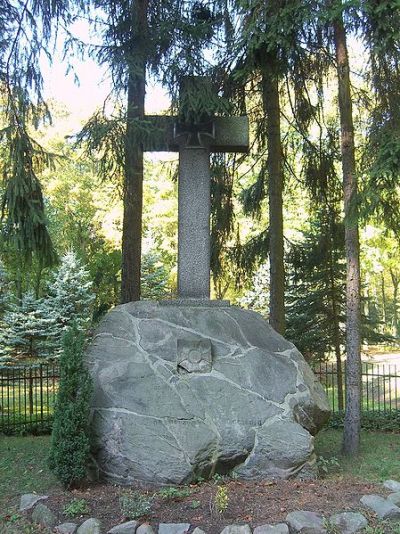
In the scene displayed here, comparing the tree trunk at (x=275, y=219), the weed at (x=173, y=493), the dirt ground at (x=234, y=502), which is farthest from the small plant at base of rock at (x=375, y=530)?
the tree trunk at (x=275, y=219)

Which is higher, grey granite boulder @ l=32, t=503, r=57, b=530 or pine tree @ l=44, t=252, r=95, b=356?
pine tree @ l=44, t=252, r=95, b=356

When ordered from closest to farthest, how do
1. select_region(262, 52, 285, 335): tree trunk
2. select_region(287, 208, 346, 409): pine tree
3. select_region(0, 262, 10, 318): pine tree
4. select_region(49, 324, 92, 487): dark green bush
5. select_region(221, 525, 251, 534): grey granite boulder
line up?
select_region(221, 525, 251, 534): grey granite boulder
select_region(49, 324, 92, 487): dark green bush
select_region(262, 52, 285, 335): tree trunk
select_region(287, 208, 346, 409): pine tree
select_region(0, 262, 10, 318): pine tree

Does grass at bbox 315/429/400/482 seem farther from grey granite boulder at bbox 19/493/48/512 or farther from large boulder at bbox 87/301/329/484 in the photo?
grey granite boulder at bbox 19/493/48/512

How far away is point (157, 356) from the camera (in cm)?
551

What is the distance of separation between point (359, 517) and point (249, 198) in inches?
278

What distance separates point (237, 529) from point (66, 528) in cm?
131

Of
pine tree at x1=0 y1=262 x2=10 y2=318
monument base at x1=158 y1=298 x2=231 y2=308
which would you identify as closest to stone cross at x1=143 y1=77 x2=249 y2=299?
monument base at x1=158 y1=298 x2=231 y2=308

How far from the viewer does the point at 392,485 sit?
4.96 m

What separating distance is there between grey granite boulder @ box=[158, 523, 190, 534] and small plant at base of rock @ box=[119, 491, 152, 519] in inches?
9.0

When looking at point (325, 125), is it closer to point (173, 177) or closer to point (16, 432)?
point (173, 177)

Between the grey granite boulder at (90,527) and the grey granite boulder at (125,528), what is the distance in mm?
104

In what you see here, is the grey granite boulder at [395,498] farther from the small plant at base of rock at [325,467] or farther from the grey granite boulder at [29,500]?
the grey granite boulder at [29,500]

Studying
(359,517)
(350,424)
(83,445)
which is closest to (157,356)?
(83,445)

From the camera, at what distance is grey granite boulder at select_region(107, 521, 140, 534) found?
4.00 metres
